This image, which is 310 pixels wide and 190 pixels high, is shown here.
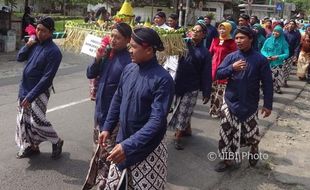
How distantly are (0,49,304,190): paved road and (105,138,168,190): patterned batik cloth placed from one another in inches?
56.7

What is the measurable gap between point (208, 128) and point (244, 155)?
141 centimetres

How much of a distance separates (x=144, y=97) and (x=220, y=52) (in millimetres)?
4216

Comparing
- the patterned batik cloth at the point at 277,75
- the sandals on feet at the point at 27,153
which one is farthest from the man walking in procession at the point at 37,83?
the patterned batik cloth at the point at 277,75

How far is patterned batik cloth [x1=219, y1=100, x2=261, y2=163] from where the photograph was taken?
5055 millimetres

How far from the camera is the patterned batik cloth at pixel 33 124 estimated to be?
4879mm

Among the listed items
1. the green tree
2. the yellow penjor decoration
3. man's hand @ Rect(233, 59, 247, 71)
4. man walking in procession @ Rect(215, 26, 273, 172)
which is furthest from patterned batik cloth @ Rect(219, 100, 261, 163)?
the green tree

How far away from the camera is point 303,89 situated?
39.4ft

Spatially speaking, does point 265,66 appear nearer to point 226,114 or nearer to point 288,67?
point 226,114

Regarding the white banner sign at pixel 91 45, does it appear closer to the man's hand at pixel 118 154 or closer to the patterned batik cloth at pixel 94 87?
the patterned batik cloth at pixel 94 87

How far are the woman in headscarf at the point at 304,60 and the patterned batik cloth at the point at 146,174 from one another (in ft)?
34.1

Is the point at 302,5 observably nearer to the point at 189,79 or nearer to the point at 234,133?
the point at 189,79

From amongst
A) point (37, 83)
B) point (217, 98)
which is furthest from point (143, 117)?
point (217, 98)

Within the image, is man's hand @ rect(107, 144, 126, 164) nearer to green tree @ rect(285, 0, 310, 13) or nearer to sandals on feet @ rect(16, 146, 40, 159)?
sandals on feet @ rect(16, 146, 40, 159)

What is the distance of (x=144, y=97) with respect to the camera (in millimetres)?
3113
